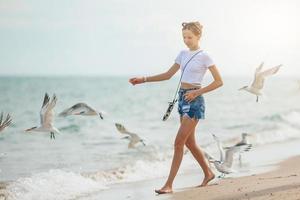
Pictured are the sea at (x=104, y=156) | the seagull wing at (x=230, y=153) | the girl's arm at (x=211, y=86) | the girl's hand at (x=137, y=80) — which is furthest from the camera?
the sea at (x=104, y=156)

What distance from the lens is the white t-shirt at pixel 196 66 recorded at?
4871 millimetres

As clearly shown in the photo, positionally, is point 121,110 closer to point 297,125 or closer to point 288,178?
point 297,125

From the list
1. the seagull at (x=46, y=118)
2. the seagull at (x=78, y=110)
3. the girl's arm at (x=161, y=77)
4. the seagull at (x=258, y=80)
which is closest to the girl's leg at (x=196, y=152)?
the girl's arm at (x=161, y=77)

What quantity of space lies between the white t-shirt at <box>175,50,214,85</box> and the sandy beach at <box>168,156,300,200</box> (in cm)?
83

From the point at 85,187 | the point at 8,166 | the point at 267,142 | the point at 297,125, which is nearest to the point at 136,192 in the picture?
the point at 85,187

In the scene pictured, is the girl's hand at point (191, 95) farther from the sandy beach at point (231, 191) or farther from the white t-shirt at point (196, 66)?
the sandy beach at point (231, 191)

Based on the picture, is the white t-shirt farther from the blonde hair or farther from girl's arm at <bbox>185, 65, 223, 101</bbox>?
the blonde hair

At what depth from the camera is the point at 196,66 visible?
487 centimetres

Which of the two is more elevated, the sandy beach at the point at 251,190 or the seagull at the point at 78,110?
the seagull at the point at 78,110

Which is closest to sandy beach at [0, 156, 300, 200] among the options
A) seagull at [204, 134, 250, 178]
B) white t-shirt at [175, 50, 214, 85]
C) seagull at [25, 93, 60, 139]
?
seagull at [204, 134, 250, 178]

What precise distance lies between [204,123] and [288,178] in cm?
992

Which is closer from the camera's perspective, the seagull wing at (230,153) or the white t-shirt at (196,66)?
the white t-shirt at (196,66)

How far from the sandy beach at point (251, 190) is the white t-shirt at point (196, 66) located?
0.83 m

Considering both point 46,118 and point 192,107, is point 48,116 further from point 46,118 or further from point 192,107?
point 192,107
